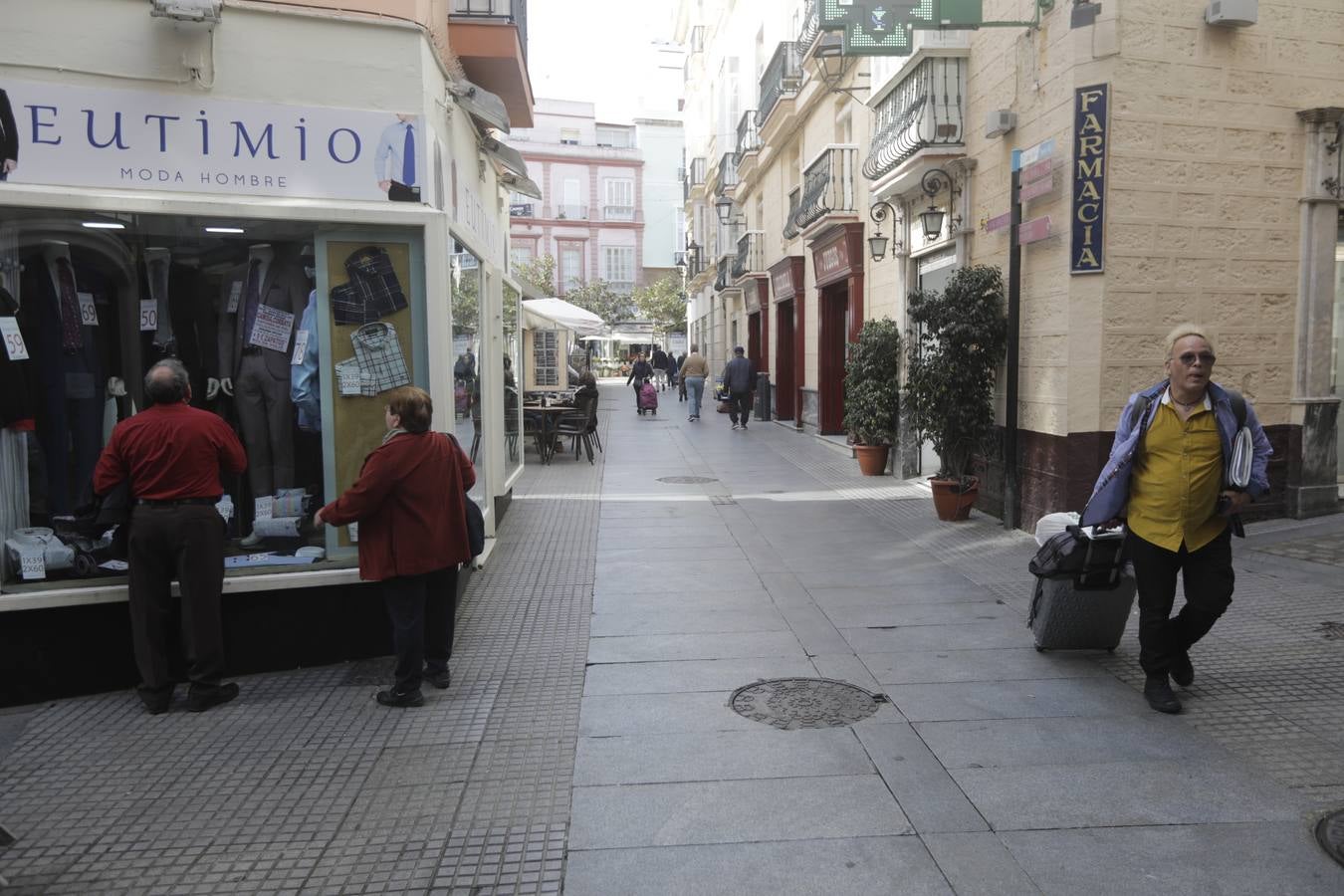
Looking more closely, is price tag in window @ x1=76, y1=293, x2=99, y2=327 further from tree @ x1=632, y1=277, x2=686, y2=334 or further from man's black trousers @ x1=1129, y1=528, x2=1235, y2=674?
tree @ x1=632, y1=277, x2=686, y2=334

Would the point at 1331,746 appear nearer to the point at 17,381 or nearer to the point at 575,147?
the point at 17,381

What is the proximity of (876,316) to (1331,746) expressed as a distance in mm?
10403

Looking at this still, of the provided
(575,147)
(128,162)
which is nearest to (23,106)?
(128,162)

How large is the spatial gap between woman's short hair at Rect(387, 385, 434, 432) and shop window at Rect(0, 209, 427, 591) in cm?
114

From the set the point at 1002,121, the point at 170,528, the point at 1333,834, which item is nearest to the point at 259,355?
the point at 170,528

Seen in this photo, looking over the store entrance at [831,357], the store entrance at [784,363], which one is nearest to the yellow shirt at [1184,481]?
the store entrance at [831,357]

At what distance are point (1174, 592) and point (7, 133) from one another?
20.1 ft

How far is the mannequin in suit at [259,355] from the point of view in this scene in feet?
19.5

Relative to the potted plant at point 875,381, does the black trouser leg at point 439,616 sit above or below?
below

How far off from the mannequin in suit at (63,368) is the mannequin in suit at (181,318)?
0.28 meters

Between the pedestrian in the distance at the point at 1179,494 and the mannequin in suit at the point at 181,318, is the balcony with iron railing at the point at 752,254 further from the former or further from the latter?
the pedestrian in the distance at the point at 1179,494

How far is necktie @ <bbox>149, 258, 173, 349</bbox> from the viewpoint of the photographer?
19.2 feet

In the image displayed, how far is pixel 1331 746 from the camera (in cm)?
426

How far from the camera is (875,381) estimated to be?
1249 cm
